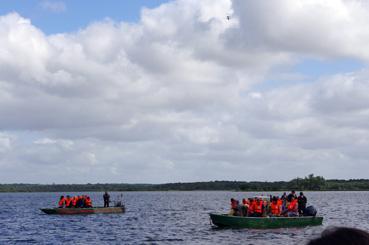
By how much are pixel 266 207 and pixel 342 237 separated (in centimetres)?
3714

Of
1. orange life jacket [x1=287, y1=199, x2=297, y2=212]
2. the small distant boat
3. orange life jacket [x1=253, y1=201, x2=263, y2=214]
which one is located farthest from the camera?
the small distant boat

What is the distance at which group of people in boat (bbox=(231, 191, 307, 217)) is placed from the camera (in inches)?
1508

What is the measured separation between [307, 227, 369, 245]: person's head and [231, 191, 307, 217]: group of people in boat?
36.2 metres

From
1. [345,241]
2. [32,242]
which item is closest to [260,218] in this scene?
[32,242]

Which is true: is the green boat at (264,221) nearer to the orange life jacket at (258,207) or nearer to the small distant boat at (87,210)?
the orange life jacket at (258,207)

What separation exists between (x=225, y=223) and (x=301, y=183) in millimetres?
156057

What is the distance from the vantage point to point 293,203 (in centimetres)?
3928

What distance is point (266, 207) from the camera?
38812 mm

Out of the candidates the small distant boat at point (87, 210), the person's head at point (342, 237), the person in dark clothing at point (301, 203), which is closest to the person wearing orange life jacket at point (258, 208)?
the person in dark clothing at point (301, 203)

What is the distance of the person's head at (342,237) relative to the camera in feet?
7.40

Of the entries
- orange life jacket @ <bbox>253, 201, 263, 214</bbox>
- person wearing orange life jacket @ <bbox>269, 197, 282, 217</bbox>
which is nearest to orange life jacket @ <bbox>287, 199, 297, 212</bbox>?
person wearing orange life jacket @ <bbox>269, 197, 282, 217</bbox>

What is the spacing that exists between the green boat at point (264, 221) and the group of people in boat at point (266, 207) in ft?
2.51

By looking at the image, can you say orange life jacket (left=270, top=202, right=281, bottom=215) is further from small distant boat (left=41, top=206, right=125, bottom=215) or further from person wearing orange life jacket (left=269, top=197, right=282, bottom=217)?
small distant boat (left=41, top=206, right=125, bottom=215)

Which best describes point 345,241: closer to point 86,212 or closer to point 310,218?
→ point 310,218
